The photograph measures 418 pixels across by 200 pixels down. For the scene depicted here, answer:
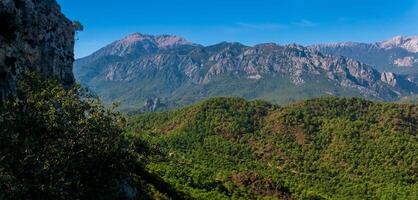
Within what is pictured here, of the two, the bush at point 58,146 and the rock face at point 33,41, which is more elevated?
the rock face at point 33,41

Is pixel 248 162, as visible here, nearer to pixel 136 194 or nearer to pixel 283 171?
pixel 283 171

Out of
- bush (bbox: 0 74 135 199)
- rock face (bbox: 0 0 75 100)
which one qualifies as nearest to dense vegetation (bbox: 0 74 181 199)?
bush (bbox: 0 74 135 199)

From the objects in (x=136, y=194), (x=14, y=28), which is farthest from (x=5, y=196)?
(x=136, y=194)

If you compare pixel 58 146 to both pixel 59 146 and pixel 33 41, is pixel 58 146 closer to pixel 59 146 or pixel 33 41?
pixel 59 146

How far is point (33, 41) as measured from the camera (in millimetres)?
61281

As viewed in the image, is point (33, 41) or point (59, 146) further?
point (33, 41)

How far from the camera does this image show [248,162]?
19238cm

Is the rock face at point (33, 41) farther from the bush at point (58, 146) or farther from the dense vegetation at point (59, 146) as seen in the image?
the bush at point (58, 146)

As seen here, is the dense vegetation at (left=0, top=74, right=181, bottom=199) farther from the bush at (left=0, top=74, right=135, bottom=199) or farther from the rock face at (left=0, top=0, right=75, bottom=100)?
the rock face at (left=0, top=0, right=75, bottom=100)

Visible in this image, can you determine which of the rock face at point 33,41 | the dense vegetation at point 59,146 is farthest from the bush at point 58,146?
the rock face at point 33,41

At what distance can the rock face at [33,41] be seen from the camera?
4306 cm

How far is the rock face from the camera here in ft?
141

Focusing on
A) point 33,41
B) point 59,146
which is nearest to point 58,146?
point 59,146

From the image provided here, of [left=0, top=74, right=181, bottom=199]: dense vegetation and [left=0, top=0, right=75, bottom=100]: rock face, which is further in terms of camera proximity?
[left=0, top=0, right=75, bottom=100]: rock face
